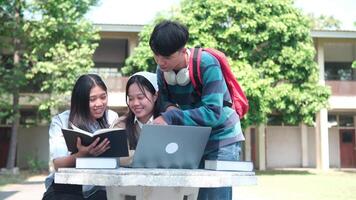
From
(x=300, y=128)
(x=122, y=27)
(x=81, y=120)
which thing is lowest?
(x=300, y=128)

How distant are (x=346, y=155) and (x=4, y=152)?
17318 millimetres

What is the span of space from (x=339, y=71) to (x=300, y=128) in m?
3.62

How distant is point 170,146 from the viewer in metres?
2.44

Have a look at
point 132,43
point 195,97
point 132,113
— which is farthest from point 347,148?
point 195,97

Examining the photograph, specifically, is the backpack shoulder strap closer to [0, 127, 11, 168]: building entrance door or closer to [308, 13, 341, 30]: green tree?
[0, 127, 11, 168]: building entrance door

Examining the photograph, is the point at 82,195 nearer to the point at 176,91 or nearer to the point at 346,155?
the point at 176,91

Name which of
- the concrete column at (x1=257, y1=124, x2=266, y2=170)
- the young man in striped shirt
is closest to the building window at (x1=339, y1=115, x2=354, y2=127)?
the concrete column at (x1=257, y1=124, x2=266, y2=170)

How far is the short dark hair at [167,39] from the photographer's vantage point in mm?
2494

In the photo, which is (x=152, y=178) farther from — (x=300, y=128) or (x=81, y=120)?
(x=300, y=128)

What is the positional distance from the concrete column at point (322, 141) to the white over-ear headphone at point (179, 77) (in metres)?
20.5

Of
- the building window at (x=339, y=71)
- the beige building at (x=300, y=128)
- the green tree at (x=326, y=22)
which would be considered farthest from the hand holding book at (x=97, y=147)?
the green tree at (x=326, y=22)

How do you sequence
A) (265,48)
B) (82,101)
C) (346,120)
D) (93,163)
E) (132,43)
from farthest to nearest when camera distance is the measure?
(346,120)
(132,43)
(265,48)
(82,101)
(93,163)

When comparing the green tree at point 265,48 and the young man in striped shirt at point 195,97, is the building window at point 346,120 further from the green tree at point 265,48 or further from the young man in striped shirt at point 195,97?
the young man in striped shirt at point 195,97

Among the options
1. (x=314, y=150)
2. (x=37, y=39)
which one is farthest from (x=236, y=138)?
(x=314, y=150)
